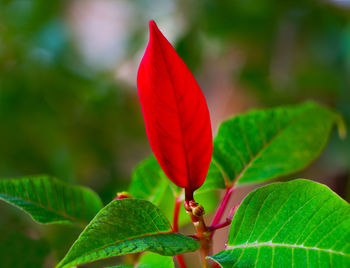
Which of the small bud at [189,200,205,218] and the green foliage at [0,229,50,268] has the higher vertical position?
the small bud at [189,200,205,218]

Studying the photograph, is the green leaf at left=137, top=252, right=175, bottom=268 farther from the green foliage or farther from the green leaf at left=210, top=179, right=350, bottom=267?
the green foliage

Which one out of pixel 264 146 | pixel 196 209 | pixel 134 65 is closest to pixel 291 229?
pixel 196 209

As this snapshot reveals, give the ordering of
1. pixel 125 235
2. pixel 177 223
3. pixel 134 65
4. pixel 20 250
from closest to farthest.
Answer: pixel 125 235, pixel 177 223, pixel 20 250, pixel 134 65

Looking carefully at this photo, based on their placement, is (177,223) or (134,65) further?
(134,65)

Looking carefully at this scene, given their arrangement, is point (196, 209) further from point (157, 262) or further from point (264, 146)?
point (264, 146)

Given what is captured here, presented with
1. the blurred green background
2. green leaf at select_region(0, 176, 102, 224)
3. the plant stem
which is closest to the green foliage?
green leaf at select_region(0, 176, 102, 224)

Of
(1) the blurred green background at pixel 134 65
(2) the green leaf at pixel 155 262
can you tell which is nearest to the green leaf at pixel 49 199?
(2) the green leaf at pixel 155 262
